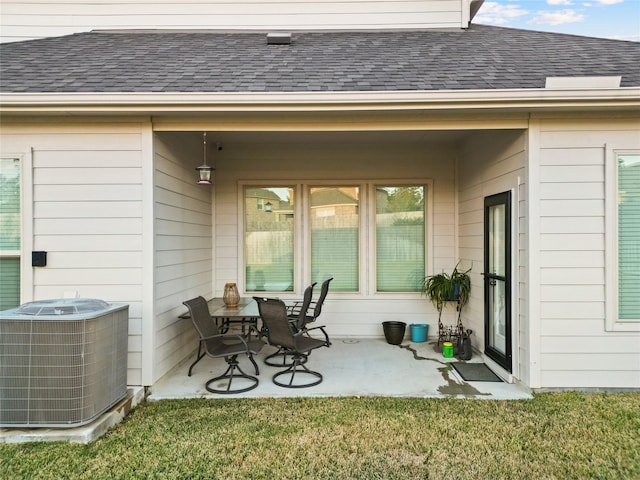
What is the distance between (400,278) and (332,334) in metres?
1.31

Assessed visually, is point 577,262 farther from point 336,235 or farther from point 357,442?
point 336,235

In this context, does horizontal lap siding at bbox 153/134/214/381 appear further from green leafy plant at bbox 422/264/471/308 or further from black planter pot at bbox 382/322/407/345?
green leafy plant at bbox 422/264/471/308

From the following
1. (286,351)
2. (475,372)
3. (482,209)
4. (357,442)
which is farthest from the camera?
(482,209)

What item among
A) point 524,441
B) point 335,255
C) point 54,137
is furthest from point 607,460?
point 54,137

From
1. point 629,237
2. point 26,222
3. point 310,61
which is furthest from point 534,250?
point 26,222

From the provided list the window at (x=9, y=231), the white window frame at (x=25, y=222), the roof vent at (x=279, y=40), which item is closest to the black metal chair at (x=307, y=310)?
the white window frame at (x=25, y=222)

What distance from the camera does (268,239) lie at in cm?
580

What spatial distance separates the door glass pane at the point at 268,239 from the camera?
227 inches

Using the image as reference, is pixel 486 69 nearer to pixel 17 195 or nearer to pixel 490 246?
pixel 490 246

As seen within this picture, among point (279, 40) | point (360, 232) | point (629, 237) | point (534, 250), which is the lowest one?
→ point (534, 250)

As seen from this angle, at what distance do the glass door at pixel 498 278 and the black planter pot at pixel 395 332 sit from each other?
1.10 metres

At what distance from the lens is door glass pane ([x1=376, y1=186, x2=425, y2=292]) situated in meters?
5.70

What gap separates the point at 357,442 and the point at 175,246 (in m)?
2.74

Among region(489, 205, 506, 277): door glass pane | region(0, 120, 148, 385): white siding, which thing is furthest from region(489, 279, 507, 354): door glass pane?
region(0, 120, 148, 385): white siding
